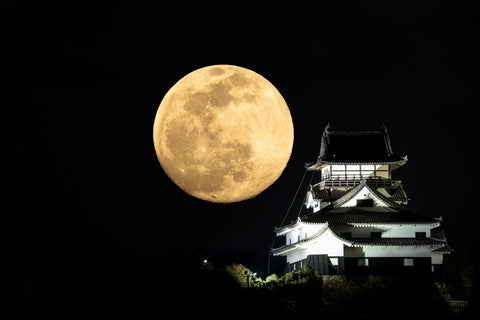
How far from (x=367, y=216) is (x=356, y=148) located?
29.3ft

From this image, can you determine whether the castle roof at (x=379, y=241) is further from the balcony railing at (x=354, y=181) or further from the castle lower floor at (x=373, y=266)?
the balcony railing at (x=354, y=181)

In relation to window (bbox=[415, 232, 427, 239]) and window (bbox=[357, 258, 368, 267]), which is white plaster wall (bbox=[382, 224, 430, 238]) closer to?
window (bbox=[415, 232, 427, 239])

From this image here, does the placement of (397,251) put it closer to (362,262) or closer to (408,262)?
(408,262)

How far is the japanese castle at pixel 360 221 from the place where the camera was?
51.6 metres

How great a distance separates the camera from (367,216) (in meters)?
54.1

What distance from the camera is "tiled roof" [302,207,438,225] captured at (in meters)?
53.3

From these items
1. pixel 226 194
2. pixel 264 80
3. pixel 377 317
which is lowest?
pixel 377 317

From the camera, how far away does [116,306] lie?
4228cm

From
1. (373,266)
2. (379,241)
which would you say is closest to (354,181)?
(379,241)

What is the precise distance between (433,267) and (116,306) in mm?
23529

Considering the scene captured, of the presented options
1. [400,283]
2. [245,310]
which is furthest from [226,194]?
[400,283]

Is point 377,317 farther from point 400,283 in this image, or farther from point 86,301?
point 86,301

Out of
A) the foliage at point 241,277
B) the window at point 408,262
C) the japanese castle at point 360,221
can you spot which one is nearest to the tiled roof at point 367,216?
the japanese castle at point 360,221

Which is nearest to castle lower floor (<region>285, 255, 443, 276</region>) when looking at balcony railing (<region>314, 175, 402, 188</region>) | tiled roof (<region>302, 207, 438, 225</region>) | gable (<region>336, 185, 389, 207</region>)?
tiled roof (<region>302, 207, 438, 225</region>)
